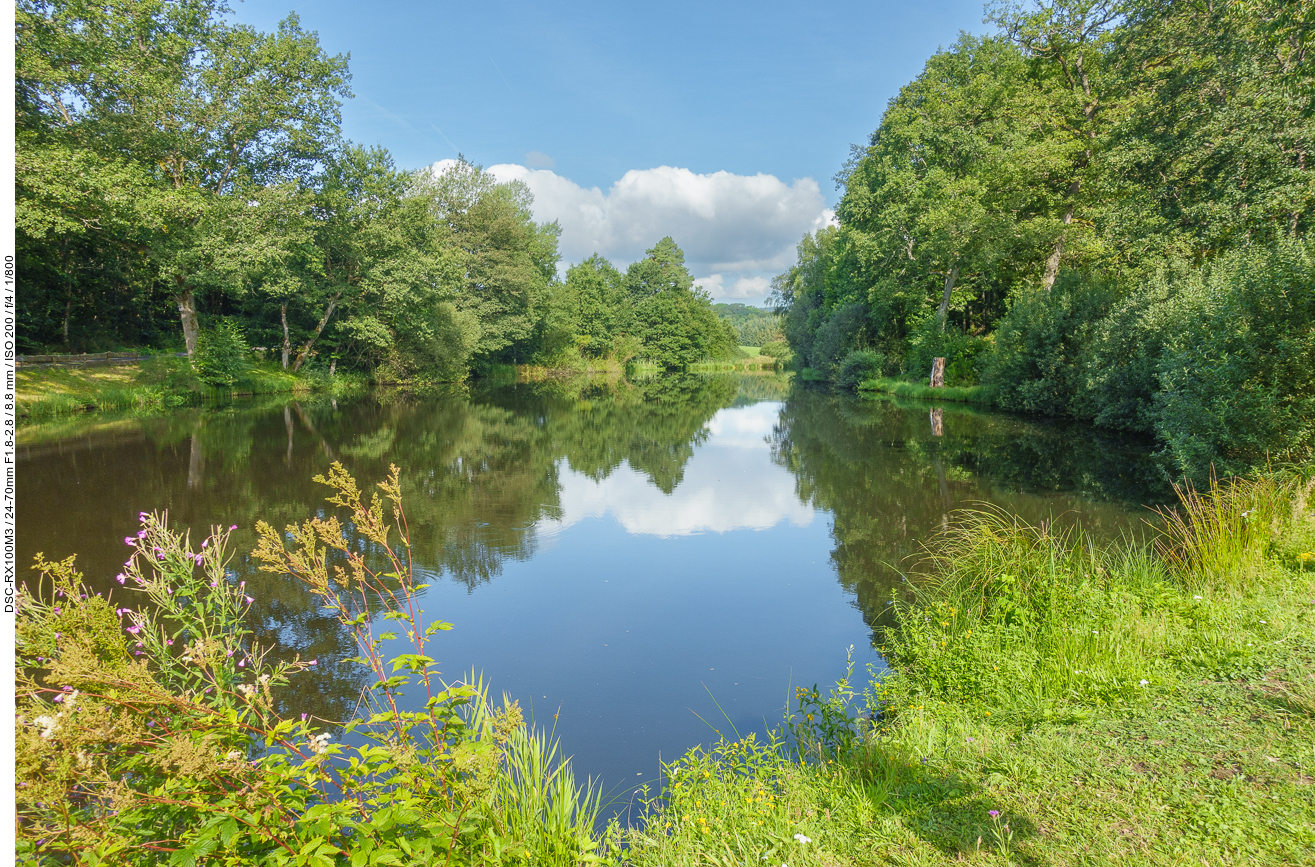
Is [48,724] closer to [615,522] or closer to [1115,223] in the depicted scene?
[615,522]

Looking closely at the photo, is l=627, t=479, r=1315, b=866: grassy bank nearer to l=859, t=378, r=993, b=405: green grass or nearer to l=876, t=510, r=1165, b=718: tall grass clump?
l=876, t=510, r=1165, b=718: tall grass clump

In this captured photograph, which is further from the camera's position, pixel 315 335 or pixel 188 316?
pixel 315 335

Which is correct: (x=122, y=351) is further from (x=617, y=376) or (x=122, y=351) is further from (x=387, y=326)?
(x=617, y=376)

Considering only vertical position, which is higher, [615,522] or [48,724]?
[48,724]

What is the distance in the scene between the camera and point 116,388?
21.4 meters

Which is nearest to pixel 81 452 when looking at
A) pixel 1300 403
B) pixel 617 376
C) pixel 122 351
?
pixel 122 351

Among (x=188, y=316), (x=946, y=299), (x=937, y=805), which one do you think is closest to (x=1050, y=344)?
(x=946, y=299)

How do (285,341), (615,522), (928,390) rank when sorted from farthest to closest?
1. (285,341)
2. (928,390)
3. (615,522)

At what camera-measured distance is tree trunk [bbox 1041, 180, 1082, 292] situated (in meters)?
24.0

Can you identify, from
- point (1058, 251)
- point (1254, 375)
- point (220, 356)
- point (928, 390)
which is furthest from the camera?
point (928, 390)

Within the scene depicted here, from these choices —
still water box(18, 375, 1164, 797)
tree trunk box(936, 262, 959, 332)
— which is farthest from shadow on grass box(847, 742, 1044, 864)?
tree trunk box(936, 262, 959, 332)

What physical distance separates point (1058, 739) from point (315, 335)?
3460 cm

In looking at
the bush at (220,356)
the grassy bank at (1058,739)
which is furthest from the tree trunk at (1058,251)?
the bush at (220,356)

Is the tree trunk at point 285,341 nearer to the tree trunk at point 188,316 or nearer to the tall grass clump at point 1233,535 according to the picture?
the tree trunk at point 188,316
